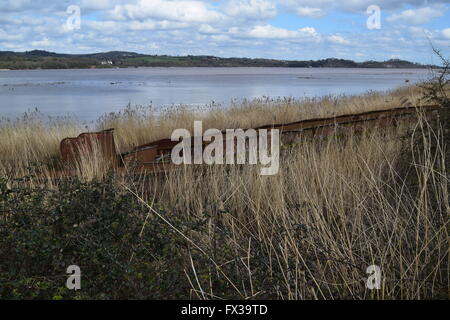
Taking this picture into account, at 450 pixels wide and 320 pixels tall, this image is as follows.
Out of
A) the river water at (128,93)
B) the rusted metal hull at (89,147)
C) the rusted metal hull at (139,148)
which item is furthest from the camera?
the river water at (128,93)

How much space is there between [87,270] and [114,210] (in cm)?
70

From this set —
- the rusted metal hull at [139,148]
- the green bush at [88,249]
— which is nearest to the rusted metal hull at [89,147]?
the rusted metal hull at [139,148]

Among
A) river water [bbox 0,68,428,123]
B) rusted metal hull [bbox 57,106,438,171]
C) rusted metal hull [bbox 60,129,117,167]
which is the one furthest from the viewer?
river water [bbox 0,68,428,123]

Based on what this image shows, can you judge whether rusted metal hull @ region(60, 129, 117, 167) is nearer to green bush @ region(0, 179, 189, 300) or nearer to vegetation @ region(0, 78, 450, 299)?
vegetation @ region(0, 78, 450, 299)

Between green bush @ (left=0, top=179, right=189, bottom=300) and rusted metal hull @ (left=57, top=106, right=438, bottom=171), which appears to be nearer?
green bush @ (left=0, top=179, right=189, bottom=300)

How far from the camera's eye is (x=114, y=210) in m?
4.55

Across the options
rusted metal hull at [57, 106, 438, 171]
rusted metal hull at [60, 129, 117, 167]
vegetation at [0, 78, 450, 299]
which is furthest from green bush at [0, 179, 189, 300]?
rusted metal hull at [60, 129, 117, 167]

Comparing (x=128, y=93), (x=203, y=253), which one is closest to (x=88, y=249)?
(x=203, y=253)

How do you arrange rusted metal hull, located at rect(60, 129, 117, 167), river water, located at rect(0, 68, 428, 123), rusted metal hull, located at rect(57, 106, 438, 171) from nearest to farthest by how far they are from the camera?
rusted metal hull, located at rect(57, 106, 438, 171) → rusted metal hull, located at rect(60, 129, 117, 167) → river water, located at rect(0, 68, 428, 123)

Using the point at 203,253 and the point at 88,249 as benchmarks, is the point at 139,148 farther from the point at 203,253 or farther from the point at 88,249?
the point at 203,253

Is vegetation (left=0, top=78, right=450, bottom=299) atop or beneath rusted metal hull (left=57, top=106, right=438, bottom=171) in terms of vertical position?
beneath

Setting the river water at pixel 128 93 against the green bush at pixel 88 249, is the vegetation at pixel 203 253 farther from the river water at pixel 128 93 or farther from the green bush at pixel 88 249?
the river water at pixel 128 93

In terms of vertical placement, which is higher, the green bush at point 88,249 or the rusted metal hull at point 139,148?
the rusted metal hull at point 139,148
